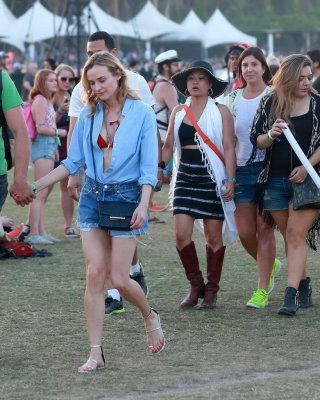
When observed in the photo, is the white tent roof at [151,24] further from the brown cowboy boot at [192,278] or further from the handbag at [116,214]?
the handbag at [116,214]

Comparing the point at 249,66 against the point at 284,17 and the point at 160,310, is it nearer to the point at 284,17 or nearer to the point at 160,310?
the point at 160,310

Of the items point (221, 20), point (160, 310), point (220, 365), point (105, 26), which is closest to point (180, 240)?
point (160, 310)

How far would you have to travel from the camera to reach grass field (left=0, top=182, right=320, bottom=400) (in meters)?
6.36

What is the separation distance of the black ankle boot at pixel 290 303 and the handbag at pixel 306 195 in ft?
2.06

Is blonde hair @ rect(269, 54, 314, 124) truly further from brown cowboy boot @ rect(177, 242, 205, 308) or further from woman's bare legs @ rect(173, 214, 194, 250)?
brown cowboy boot @ rect(177, 242, 205, 308)

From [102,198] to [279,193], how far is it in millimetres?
1954

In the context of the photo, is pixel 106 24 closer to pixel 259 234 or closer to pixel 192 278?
pixel 259 234

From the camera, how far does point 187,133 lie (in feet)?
28.6

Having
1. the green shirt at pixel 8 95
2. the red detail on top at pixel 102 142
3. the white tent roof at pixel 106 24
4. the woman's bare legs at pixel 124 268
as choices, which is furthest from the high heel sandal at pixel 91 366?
the white tent roof at pixel 106 24

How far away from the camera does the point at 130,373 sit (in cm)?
677

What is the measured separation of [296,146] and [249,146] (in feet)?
3.07

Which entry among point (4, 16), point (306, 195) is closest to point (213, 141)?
point (306, 195)

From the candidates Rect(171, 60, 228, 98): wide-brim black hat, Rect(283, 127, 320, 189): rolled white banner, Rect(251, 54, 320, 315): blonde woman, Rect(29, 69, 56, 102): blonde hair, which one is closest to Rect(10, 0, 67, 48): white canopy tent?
Rect(29, 69, 56, 102): blonde hair

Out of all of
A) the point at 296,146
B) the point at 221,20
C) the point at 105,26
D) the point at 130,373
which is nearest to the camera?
the point at 130,373
